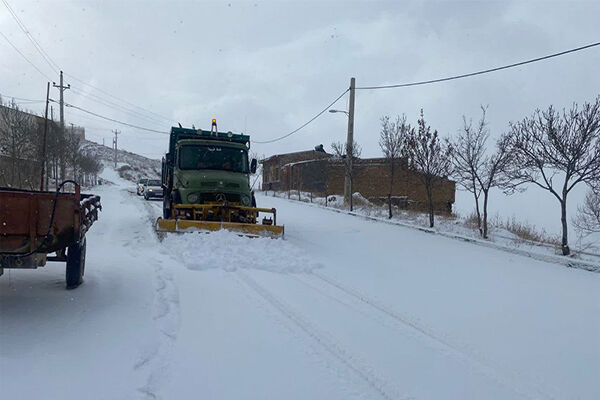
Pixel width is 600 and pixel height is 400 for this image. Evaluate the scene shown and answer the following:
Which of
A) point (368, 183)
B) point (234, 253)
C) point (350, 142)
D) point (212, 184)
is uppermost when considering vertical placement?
point (350, 142)

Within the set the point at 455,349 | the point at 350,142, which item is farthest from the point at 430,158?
the point at 455,349

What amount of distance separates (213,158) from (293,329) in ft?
24.5

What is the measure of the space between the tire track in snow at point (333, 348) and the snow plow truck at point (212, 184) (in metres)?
3.99

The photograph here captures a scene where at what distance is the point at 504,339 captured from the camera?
4.37 meters

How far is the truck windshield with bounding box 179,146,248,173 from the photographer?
10.8 meters

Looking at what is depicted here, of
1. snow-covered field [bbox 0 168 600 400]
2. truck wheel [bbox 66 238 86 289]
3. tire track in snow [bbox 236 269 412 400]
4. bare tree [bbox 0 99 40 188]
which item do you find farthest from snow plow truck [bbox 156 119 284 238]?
bare tree [bbox 0 99 40 188]

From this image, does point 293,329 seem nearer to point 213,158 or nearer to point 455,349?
point 455,349

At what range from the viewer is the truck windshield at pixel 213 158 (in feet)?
35.4

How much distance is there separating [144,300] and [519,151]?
11730 millimetres

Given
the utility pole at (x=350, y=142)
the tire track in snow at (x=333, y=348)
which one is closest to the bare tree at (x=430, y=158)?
the utility pole at (x=350, y=142)

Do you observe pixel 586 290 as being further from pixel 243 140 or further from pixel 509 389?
pixel 243 140

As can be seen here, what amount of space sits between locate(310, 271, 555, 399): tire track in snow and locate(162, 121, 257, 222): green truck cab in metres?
5.18

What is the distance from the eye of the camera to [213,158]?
10992 mm

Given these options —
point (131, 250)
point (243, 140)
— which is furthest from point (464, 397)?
point (243, 140)
